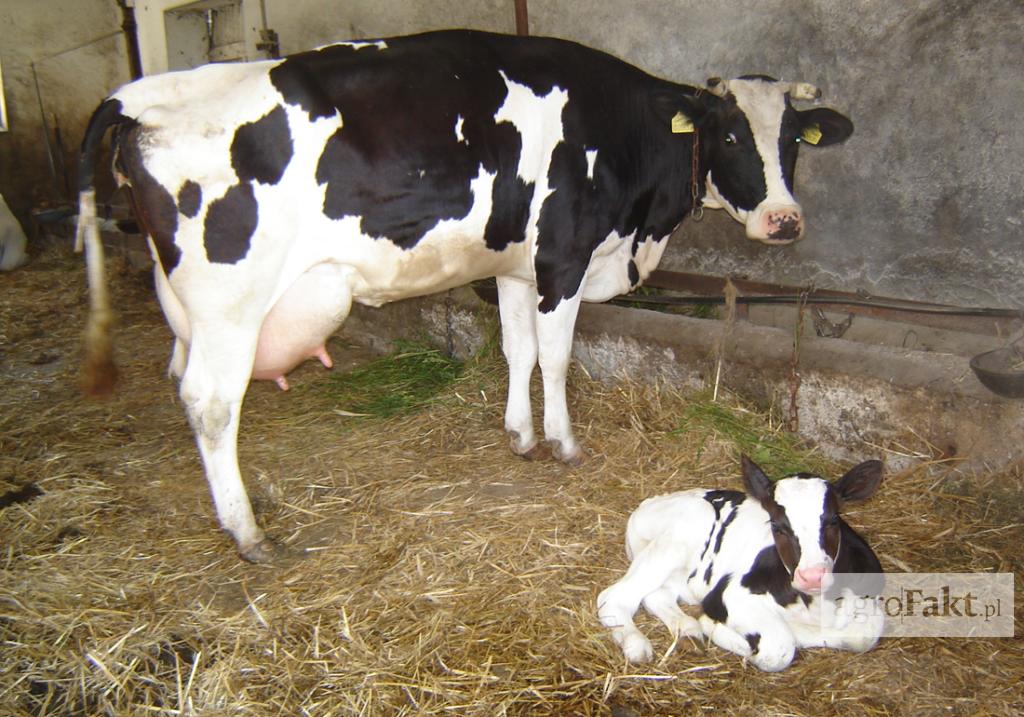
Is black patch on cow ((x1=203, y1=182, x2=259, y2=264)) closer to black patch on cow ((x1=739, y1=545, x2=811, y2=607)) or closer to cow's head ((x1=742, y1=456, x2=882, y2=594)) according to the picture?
cow's head ((x1=742, y1=456, x2=882, y2=594))

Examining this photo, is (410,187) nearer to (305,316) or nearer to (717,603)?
(305,316)

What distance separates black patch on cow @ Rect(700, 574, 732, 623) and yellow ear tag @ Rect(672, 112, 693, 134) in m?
2.40

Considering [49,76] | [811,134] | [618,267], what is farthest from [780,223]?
[49,76]

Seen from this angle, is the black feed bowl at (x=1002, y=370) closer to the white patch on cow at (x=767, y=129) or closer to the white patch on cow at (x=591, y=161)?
the white patch on cow at (x=767, y=129)

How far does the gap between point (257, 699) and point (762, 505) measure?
1900mm

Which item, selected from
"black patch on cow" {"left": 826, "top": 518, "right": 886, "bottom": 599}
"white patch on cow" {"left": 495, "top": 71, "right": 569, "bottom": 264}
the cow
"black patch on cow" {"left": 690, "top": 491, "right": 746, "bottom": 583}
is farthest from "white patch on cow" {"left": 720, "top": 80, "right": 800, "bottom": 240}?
the cow

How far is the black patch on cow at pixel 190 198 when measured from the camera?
3148mm

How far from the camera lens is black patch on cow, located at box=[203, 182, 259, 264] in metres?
3.18

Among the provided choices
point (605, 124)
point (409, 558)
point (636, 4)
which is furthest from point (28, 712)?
point (636, 4)

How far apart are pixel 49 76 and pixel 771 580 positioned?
11.7 meters

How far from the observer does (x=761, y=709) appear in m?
2.71

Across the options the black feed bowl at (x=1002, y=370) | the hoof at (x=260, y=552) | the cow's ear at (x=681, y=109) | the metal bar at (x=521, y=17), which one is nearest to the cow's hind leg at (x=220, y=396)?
the hoof at (x=260, y=552)

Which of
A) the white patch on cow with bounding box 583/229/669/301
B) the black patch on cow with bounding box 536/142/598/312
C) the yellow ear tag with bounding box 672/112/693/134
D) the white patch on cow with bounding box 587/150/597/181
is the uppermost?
the yellow ear tag with bounding box 672/112/693/134

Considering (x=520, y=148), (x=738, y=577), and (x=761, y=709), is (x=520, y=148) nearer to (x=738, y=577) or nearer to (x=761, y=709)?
(x=738, y=577)
